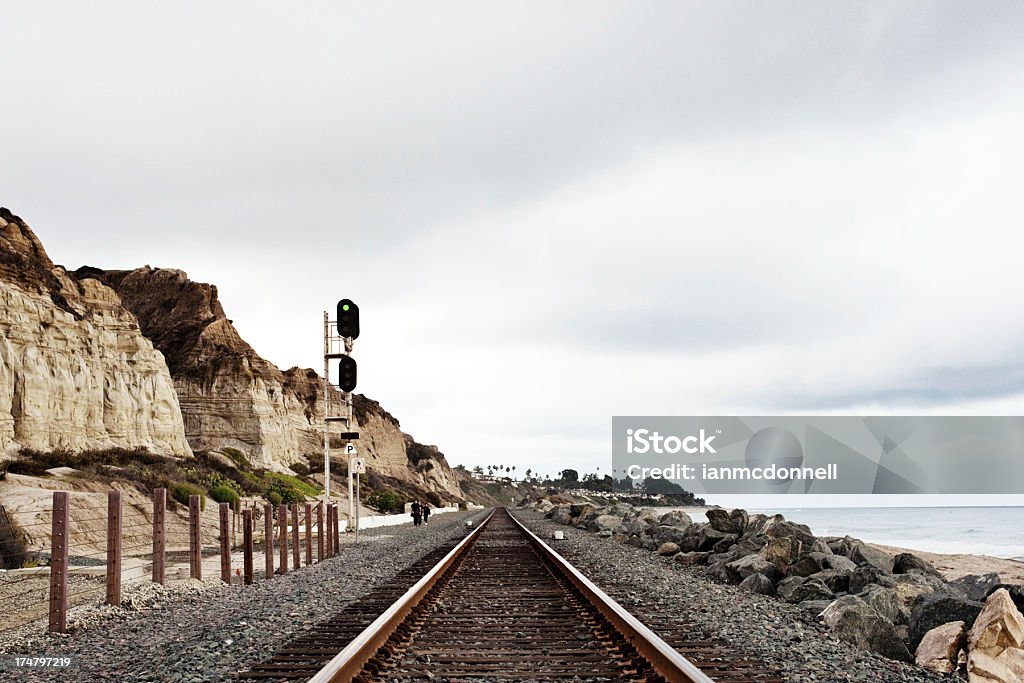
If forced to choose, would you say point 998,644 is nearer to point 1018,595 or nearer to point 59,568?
point 1018,595

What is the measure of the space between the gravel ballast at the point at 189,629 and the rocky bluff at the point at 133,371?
79.0 feet

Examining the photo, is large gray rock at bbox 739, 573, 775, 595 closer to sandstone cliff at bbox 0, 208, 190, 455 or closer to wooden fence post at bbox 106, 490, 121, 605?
wooden fence post at bbox 106, 490, 121, 605

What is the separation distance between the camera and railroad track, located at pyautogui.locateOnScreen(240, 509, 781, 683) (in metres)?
6.59

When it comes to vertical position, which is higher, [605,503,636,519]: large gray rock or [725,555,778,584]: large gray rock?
[725,555,778,584]: large gray rock

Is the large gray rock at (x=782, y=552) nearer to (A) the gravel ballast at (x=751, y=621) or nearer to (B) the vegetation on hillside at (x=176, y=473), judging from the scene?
(A) the gravel ballast at (x=751, y=621)

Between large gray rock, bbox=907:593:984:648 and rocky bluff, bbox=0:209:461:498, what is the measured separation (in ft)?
106

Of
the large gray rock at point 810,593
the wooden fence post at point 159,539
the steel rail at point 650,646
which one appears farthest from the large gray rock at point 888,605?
the wooden fence post at point 159,539

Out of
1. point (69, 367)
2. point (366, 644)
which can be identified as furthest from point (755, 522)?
point (69, 367)

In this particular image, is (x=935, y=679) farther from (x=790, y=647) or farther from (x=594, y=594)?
(x=594, y=594)

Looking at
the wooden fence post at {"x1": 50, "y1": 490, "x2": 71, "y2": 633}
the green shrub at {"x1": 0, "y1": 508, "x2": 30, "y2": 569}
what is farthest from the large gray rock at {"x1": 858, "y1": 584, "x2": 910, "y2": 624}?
the green shrub at {"x1": 0, "y1": 508, "x2": 30, "y2": 569}

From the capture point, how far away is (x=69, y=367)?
39312 mm

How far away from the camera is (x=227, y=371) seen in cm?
6731

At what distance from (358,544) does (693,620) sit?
1771cm

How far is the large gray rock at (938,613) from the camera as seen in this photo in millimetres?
8414
